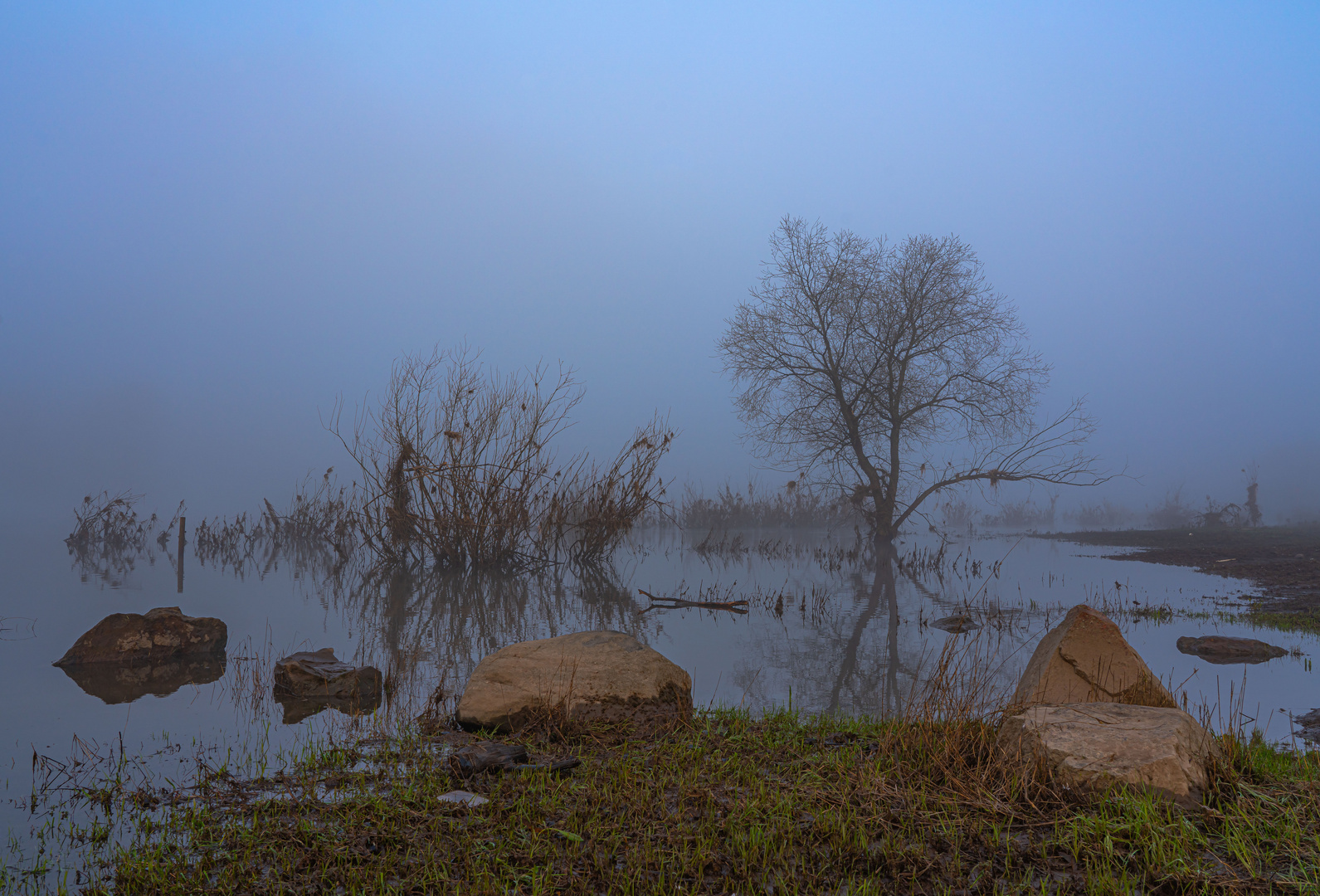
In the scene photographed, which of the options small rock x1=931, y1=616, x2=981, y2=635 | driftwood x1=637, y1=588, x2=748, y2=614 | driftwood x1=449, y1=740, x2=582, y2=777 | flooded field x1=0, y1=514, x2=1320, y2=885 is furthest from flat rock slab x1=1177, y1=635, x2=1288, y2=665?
driftwood x1=449, y1=740, x2=582, y2=777

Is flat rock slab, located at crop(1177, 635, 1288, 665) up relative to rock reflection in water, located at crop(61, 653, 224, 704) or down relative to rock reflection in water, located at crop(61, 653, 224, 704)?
up

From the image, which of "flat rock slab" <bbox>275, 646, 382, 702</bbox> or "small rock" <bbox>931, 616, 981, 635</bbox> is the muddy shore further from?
"flat rock slab" <bbox>275, 646, 382, 702</bbox>

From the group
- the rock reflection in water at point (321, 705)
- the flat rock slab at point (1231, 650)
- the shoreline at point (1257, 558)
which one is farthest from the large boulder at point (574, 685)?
the shoreline at point (1257, 558)

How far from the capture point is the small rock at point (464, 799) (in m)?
3.39

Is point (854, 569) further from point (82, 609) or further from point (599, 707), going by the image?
point (82, 609)

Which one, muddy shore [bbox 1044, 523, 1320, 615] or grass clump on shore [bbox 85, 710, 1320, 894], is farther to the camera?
muddy shore [bbox 1044, 523, 1320, 615]

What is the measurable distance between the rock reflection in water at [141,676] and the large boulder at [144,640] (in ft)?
0.30

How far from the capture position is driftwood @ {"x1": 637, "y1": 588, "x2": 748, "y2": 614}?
9859 mm

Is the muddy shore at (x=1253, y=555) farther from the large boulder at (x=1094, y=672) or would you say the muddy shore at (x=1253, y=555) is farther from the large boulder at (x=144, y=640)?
the large boulder at (x=144, y=640)

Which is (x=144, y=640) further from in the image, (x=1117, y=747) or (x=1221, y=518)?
(x=1221, y=518)

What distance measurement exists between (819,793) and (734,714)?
61.6 inches

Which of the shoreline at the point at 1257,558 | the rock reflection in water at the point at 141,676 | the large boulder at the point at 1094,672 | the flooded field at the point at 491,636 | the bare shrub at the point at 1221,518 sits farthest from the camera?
the bare shrub at the point at 1221,518

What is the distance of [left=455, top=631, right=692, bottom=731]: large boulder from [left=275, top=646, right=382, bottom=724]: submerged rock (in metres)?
1.11

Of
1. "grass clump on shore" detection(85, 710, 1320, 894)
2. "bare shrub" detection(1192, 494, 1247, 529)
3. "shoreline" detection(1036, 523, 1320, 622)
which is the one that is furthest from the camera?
"bare shrub" detection(1192, 494, 1247, 529)
